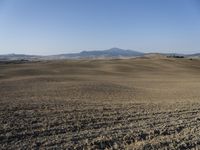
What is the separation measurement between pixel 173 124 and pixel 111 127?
77.4 inches

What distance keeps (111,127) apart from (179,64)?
51.8 meters

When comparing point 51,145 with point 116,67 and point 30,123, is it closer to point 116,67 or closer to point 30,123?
point 30,123

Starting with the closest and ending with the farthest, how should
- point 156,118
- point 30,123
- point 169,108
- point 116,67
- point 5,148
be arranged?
point 5,148
point 30,123
point 156,118
point 169,108
point 116,67

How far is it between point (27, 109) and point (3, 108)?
3.15 feet

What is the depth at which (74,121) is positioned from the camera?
11.1 meters

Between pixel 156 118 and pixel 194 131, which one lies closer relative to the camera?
pixel 194 131

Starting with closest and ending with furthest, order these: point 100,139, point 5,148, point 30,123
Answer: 1. point 5,148
2. point 100,139
3. point 30,123

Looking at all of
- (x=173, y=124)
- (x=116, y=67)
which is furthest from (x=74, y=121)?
(x=116, y=67)

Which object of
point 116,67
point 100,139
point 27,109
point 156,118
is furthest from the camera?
point 116,67

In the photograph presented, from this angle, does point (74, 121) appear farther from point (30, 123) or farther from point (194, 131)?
point (194, 131)

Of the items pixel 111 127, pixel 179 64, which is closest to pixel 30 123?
pixel 111 127

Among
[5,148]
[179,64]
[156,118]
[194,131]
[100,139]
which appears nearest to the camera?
[5,148]

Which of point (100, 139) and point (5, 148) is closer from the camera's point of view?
point (5, 148)

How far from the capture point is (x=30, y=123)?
35.1ft
